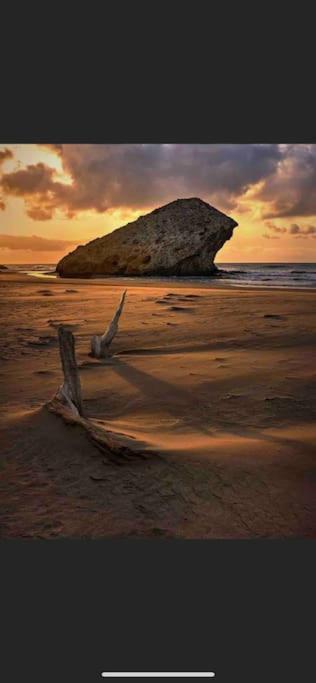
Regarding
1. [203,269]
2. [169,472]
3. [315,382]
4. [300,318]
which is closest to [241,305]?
[300,318]


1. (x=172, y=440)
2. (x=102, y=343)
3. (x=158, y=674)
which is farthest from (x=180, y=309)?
(x=158, y=674)

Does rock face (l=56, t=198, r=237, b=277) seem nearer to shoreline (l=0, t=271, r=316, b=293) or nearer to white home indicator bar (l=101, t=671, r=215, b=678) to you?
shoreline (l=0, t=271, r=316, b=293)

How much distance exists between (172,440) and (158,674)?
1.09 meters

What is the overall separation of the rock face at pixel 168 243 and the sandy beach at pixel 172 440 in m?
19.5

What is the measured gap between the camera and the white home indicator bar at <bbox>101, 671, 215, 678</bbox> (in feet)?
6.37

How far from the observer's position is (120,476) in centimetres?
224

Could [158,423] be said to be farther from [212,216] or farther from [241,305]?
[212,216]

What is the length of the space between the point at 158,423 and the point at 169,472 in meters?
0.76

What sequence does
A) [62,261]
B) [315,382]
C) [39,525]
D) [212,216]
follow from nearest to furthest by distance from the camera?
[39,525] < [315,382] < [212,216] < [62,261]

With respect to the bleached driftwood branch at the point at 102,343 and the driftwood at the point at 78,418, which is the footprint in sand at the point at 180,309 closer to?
the bleached driftwood branch at the point at 102,343

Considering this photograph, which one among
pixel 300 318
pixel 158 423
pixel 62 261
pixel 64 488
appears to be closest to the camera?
pixel 64 488

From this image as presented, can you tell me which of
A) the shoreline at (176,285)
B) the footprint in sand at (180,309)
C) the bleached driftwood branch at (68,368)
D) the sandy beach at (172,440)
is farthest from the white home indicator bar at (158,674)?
the shoreline at (176,285)

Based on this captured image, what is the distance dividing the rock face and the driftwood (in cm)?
2203

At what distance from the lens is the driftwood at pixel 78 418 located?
2334mm
